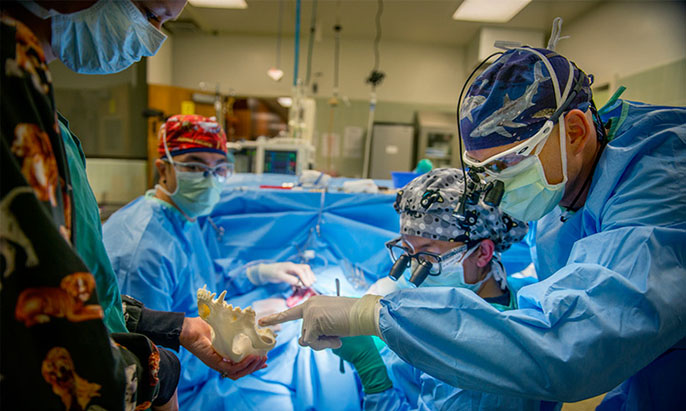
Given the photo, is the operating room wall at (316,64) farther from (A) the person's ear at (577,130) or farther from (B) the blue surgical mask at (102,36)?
(B) the blue surgical mask at (102,36)

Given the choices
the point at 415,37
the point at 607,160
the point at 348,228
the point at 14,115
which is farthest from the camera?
the point at 415,37

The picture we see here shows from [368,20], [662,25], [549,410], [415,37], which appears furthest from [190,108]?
[662,25]

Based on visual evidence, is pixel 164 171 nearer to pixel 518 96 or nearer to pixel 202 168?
pixel 202 168

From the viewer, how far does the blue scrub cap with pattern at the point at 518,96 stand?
890 mm

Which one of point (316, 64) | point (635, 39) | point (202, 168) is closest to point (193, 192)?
point (202, 168)

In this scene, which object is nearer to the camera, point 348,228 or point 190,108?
point 348,228

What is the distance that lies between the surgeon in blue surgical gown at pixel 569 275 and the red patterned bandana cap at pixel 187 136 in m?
1.02

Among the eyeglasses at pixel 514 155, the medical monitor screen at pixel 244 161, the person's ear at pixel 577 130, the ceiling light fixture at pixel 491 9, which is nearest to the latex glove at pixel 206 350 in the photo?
the eyeglasses at pixel 514 155

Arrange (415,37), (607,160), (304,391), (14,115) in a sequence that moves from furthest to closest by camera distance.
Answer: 1. (415,37)
2. (304,391)
3. (607,160)
4. (14,115)

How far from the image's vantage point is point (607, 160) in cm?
91

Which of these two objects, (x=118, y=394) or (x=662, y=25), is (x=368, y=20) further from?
(x=118, y=394)

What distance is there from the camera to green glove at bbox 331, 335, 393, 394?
1.19 meters

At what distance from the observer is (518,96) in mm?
900

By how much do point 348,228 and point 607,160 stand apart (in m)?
A: 1.35
